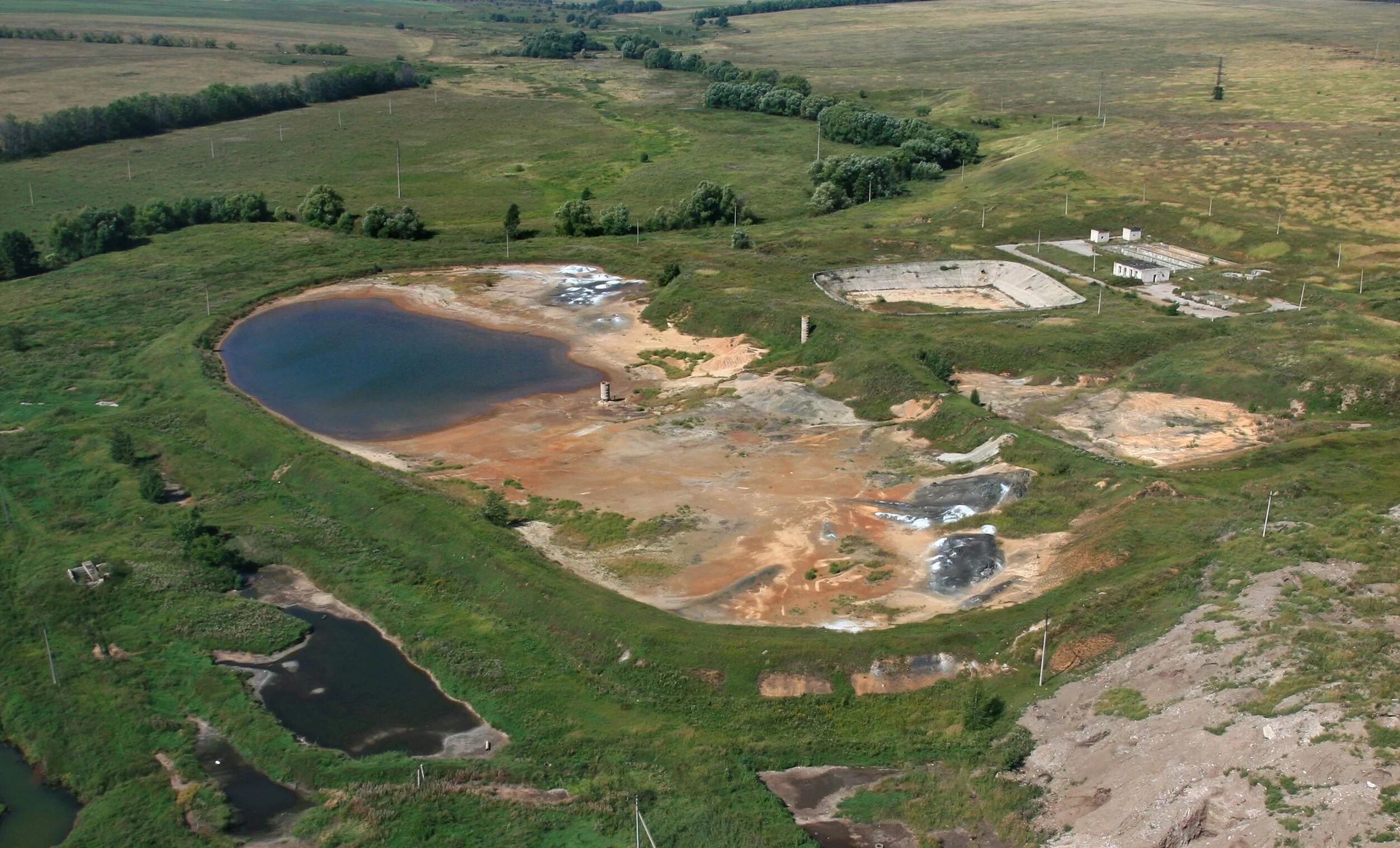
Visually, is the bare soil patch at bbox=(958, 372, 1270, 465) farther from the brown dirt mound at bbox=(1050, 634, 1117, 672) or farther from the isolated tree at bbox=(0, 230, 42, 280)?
the isolated tree at bbox=(0, 230, 42, 280)

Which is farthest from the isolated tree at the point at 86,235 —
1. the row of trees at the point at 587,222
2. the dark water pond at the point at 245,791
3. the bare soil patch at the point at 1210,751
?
the bare soil patch at the point at 1210,751

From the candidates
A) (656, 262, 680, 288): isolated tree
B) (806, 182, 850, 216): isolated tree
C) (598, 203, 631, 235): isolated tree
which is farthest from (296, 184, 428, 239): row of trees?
(806, 182, 850, 216): isolated tree

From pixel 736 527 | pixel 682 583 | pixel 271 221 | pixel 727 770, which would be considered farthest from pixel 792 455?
pixel 271 221

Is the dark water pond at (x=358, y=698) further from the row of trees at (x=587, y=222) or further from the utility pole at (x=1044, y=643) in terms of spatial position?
the row of trees at (x=587, y=222)

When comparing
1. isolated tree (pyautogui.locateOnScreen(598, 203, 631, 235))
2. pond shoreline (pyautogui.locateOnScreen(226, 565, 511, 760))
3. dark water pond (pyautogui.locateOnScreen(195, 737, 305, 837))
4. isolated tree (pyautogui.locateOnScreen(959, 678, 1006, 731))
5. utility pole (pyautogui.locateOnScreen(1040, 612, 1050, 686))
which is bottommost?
dark water pond (pyautogui.locateOnScreen(195, 737, 305, 837))

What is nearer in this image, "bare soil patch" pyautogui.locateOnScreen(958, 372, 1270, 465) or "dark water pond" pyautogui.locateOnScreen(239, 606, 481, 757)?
"dark water pond" pyautogui.locateOnScreen(239, 606, 481, 757)

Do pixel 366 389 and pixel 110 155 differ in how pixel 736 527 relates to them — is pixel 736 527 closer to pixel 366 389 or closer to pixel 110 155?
pixel 366 389

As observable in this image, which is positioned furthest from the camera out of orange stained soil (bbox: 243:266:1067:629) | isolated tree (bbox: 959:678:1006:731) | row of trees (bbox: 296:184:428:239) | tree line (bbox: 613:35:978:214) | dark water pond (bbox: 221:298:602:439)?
tree line (bbox: 613:35:978:214)

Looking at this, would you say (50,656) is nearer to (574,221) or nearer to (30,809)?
(30,809)
